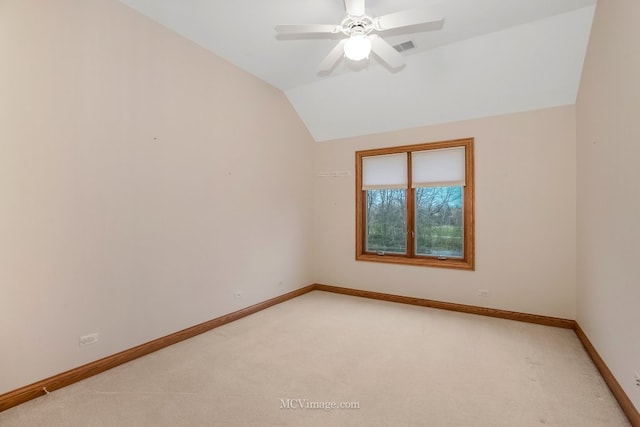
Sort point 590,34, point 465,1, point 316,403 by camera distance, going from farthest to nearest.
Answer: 1. point 590,34
2. point 465,1
3. point 316,403

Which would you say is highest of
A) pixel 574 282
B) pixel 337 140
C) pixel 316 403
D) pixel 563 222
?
pixel 337 140

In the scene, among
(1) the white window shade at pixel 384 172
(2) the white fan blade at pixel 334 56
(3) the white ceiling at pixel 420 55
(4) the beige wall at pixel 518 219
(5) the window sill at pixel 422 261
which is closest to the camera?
(2) the white fan blade at pixel 334 56

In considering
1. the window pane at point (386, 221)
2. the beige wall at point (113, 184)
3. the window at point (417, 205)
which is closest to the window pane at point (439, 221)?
the window at point (417, 205)

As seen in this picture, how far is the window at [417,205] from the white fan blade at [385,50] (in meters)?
1.84

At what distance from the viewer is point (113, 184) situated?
2637 millimetres

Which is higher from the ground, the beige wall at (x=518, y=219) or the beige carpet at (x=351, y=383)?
the beige wall at (x=518, y=219)

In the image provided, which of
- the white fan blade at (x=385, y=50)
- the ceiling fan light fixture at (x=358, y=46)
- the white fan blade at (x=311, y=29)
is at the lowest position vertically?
the ceiling fan light fixture at (x=358, y=46)

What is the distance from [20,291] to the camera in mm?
2131

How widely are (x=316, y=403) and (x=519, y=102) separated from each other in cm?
386

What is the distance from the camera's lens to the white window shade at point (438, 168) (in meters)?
4.12

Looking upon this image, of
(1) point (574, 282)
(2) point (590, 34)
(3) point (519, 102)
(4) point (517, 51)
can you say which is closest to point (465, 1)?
(4) point (517, 51)

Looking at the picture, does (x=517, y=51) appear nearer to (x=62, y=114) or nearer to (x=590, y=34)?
(x=590, y=34)

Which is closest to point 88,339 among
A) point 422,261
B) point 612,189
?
point 422,261

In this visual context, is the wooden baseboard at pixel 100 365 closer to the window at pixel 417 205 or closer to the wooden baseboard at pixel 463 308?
the wooden baseboard at pixel 463 308
